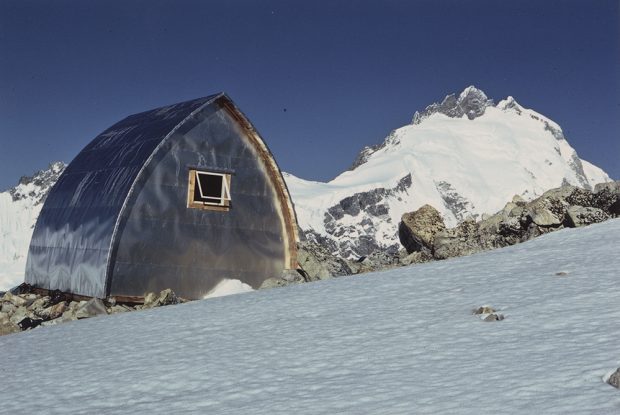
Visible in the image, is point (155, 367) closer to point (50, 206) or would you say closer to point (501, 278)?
point (501, 278)

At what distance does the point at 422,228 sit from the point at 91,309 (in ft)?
32.3

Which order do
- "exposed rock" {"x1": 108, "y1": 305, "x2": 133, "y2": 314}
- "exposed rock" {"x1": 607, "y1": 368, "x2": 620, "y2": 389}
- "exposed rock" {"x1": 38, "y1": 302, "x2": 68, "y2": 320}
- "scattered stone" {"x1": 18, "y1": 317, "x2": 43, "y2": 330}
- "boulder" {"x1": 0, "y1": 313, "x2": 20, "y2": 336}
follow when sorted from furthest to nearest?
1. "exposed rock" {"x1": 38, "y1": 302, "x2": 68, "y2": 320}
2. "exposed rock" {"x1": 108, "y1": 305, "x2": 133, "y2": 314}
3. "scattered stone" {"x1": 18, "y1": 317, "x2": 43, "y2": 330}
4. "boulder" {"x1": 0, "y1": 313, "x2": 20, "y2": 336}
5. "exposed rock" {"x1": 607, "y1": 368, "x2": 620, "y2": 389}

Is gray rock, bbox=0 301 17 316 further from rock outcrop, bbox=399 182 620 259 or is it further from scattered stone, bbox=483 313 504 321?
scattered stone, bbox=483 313 504 321

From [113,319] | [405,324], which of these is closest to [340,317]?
[405,324]

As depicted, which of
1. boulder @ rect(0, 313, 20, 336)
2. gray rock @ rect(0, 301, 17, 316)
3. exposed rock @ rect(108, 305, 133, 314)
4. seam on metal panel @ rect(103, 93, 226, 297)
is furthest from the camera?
gray rock @ rect(0, 301, 17, 316)

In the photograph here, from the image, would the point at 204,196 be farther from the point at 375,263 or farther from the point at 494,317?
the point at 494,317

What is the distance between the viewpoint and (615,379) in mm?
6453

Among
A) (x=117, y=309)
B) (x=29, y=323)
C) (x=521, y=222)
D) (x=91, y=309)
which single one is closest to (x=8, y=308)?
(x=29, y=323)

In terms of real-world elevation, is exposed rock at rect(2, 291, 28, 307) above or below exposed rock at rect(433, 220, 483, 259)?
below

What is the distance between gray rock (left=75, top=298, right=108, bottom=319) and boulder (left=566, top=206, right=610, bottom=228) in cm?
1187

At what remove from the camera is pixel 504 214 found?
2227 centimetres

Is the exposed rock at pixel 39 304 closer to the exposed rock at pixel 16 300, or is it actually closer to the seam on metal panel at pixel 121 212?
the exposed rock at pixel 16 300

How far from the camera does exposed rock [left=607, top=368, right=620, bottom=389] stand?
6.42 m

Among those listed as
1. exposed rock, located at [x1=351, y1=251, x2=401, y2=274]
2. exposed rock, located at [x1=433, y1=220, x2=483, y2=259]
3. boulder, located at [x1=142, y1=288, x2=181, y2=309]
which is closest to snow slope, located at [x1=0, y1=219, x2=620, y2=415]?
boulder, located at [x1=142, y1=288, x2=181, y2=309]
